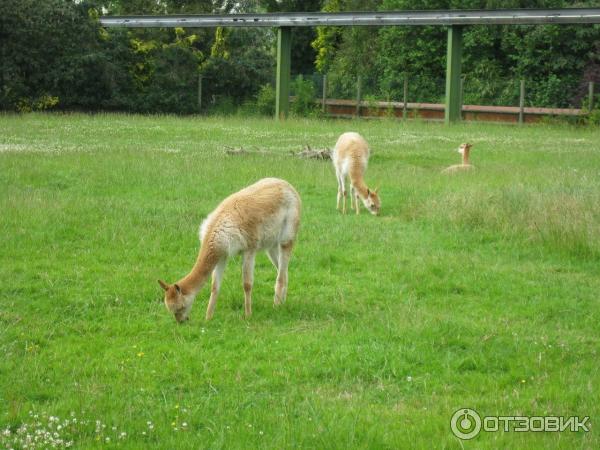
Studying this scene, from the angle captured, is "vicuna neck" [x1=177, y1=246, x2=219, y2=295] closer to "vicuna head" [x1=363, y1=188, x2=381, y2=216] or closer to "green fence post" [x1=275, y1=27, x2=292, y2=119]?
"vicuna head" [x1=363, y1=188, x2=381, y2=216]

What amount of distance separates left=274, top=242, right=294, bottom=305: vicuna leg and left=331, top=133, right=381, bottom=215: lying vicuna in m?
5.42

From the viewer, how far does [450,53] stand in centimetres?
3316

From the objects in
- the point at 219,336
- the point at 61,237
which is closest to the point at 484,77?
the point at 61,237

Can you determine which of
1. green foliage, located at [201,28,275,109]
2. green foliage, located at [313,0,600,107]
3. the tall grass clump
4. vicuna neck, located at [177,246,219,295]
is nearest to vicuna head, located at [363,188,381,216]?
the tall grass clump

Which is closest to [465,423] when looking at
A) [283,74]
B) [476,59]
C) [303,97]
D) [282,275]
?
[282,275]

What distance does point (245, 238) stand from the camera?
28.1 feet

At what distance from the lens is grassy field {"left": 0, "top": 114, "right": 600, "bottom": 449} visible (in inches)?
237

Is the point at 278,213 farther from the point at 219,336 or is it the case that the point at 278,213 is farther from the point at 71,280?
the point at 71,280

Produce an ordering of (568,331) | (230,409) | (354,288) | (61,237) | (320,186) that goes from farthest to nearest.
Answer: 1. (320,186)
2. (61,237)
3. (354,288)
4. (568,331)
5. (230,409)

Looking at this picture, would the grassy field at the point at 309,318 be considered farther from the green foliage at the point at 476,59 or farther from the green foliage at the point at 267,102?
the green foliage at the point at 267,102

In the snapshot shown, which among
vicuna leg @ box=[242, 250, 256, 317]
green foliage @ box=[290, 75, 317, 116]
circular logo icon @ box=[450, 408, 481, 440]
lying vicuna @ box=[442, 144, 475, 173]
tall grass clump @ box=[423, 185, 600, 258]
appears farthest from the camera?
green foliage @ box=[290, 75, 317, 116]

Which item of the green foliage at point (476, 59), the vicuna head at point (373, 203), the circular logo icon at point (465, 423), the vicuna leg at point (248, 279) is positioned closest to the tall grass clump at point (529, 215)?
the vicuna head at point (373, 203)

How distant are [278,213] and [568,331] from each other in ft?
10.0

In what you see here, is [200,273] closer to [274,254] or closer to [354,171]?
[274,254]
